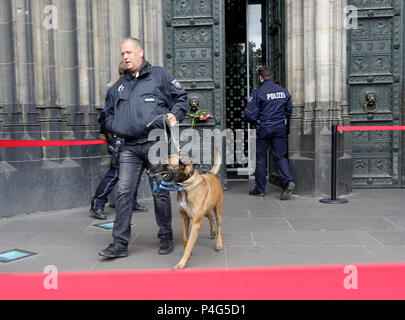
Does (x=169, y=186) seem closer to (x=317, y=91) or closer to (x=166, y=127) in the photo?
(x=166, y=127)

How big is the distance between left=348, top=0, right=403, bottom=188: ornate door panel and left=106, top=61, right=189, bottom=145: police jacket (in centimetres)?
470

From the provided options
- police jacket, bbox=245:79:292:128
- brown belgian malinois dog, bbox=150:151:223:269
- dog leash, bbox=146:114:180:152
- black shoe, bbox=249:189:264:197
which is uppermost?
police jacket, bbox=245:79:292:128

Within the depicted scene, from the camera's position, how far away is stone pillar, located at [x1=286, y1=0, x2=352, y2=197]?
21.7 ft

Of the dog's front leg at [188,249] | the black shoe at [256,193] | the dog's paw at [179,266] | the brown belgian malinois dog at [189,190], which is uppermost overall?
the brown belgian malinois dog at [189,190]

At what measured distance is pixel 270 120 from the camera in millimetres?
6738

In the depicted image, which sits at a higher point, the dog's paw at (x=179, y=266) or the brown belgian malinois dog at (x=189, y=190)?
the brown belgian malinois dog at (x=189, y=190)

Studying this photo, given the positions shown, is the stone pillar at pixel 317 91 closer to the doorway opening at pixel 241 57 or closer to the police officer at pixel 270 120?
the police officer at pixel 270 120

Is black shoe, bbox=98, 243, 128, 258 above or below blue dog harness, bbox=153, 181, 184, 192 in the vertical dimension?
below

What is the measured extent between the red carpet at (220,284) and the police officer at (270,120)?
3395mm

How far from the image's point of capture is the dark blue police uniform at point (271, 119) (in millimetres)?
6684

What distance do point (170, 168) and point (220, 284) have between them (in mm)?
969

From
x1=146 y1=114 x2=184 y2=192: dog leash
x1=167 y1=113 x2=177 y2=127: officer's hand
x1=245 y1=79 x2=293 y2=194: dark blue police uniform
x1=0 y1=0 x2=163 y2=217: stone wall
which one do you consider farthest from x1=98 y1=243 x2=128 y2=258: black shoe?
x1=245 y1=79 x2=293 y2=194: dark blue police uniform

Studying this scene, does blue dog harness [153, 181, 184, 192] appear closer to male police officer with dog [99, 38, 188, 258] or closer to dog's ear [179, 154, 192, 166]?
dog's ear [179, 154, 192, 166]

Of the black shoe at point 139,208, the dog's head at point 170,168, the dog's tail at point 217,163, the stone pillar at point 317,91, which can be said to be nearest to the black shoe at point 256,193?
the stone pillar at point 317,91
